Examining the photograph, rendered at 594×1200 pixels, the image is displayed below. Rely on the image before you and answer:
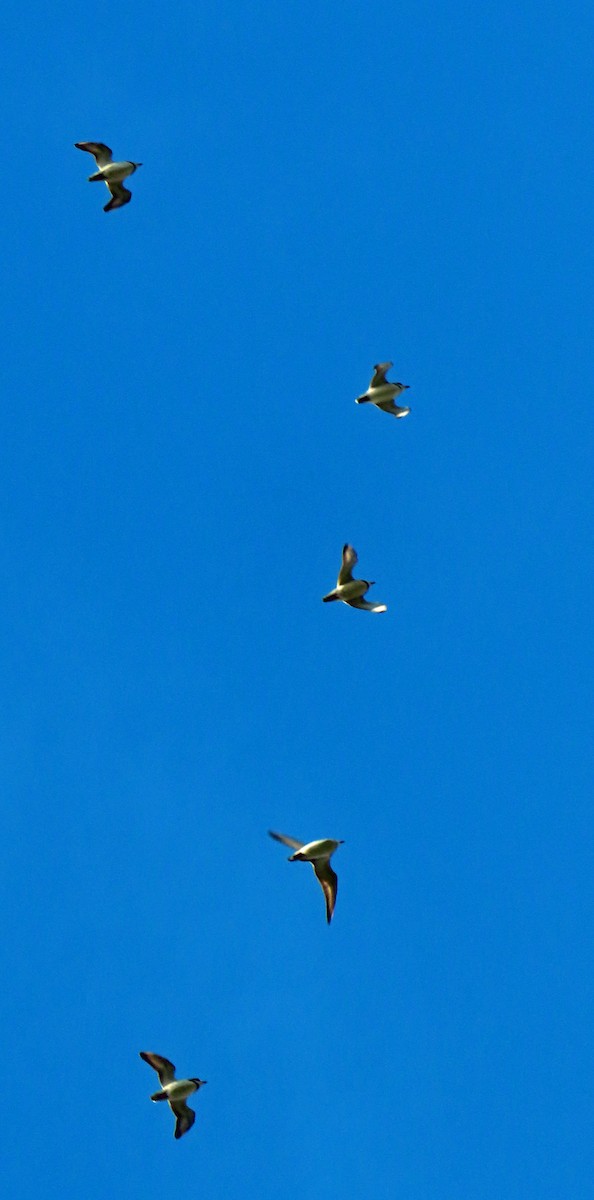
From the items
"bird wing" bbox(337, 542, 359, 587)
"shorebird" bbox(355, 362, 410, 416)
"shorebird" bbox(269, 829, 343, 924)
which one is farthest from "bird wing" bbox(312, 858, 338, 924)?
"shorebird" bbox(355, 362, 410, 416)

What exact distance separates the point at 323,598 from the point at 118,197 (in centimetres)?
A: 1395

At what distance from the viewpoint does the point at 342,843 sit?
151 feet

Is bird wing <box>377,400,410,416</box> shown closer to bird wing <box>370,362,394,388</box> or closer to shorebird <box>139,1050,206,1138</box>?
bird wing <box>370,362,394,388</box>

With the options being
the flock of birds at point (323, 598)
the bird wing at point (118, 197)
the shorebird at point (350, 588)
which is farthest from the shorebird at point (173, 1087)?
the bird wing at point (118, 197)

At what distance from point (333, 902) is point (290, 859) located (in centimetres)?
248

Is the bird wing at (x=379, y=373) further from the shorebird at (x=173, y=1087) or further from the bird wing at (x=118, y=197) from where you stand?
the shorebird at (x=173, y=1087)

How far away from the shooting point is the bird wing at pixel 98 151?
51.0 m

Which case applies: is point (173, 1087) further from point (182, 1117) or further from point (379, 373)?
point (379, 373)

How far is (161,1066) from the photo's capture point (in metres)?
46.0

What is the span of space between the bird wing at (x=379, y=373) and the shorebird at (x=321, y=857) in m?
14.5

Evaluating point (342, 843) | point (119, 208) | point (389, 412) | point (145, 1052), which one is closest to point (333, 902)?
point (342, 843)

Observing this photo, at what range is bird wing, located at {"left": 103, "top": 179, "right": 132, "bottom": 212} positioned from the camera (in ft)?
168

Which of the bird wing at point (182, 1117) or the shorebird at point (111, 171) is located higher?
the shorebird at point (111, 171)

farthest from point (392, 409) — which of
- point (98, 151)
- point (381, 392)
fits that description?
point (98, 151)
